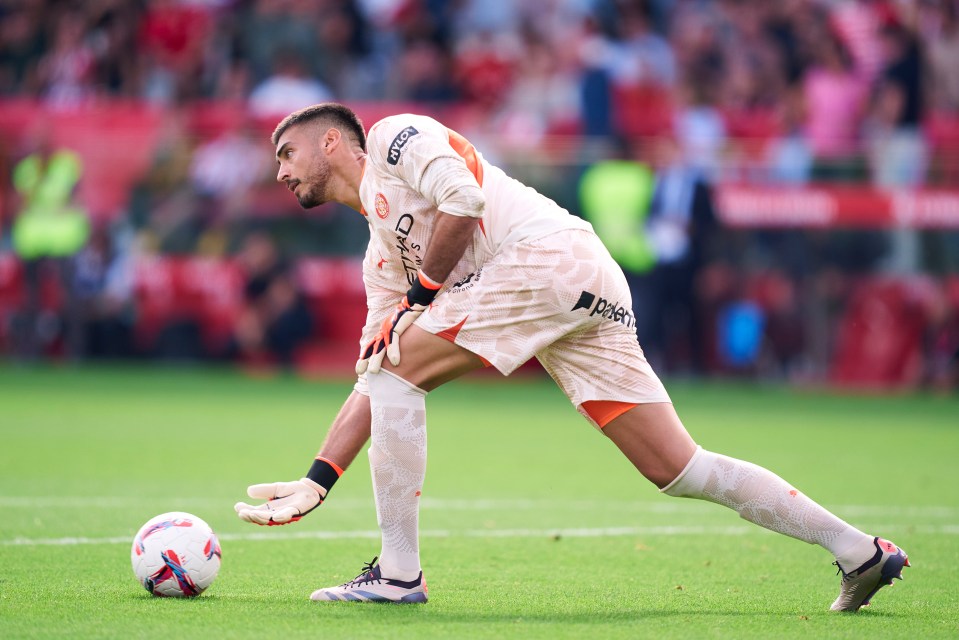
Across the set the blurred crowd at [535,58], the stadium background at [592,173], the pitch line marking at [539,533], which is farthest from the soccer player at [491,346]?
the blurred crowd at [535,58]

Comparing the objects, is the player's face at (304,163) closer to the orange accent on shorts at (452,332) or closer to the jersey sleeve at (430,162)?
the jersey sleeve at (430,162)

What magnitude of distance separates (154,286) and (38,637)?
42.5ft

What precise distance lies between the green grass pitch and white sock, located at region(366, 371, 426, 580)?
0.99 feet

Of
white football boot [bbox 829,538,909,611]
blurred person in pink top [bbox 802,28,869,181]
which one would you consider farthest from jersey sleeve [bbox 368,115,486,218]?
blurred person in pink top [bbox 802,28,869,181]

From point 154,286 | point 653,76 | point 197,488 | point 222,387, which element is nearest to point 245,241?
point 154,286

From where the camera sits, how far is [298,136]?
5.72m

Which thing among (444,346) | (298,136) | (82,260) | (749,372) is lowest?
(749,372)

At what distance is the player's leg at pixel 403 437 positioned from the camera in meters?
5.41

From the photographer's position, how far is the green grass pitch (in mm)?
5242

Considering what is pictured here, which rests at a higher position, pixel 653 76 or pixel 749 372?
pixel 653 76

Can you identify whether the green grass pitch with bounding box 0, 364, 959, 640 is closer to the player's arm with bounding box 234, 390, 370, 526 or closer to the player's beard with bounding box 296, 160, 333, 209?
the player's arm with bounding box 234, 390, 370, 526

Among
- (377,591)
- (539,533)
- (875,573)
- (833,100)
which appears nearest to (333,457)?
(377,591)

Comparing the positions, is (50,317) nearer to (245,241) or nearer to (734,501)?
(245,241)

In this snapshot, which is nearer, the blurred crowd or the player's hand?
the player's hand
